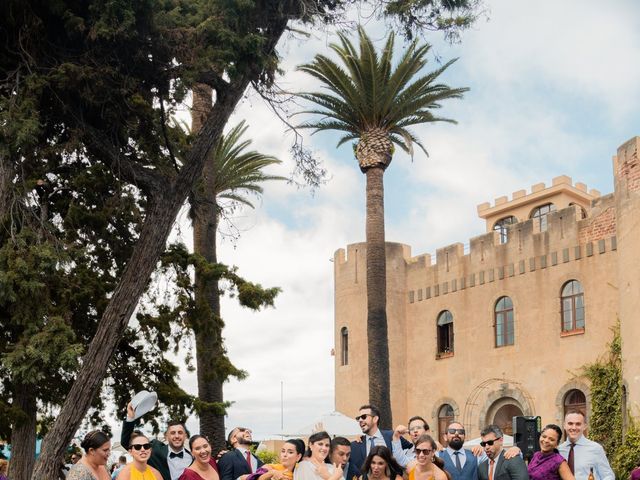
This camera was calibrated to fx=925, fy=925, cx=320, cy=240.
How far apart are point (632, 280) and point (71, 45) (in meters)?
15.3

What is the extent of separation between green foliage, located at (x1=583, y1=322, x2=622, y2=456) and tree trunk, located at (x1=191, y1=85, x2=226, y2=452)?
12253 millimetres

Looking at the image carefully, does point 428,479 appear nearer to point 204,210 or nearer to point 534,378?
point 204,210

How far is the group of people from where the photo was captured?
25.8 ft

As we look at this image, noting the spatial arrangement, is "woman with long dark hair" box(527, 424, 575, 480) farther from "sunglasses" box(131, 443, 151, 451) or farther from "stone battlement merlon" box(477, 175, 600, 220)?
"stone battlement merlon" box(477, 175, 600, 220)

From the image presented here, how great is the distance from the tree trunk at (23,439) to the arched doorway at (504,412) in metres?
18.2

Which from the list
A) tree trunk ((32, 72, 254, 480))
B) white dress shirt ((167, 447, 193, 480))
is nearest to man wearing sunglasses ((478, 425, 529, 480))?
white dress shirt ((167, 447, 193, 480))

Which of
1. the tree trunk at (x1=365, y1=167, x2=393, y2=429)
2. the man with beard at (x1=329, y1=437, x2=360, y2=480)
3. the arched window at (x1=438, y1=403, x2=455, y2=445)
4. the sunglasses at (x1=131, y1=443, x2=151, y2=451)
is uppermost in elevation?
the tree trunk at (x1=365, y1=167, x2=393, y2=429)

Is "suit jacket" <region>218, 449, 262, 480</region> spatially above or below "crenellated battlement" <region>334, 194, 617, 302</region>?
below

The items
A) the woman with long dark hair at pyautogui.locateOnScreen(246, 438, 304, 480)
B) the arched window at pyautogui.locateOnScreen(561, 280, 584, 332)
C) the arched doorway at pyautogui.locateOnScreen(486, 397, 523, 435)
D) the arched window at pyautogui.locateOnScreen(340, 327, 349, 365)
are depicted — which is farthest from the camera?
the arched window at pyautogui.locateOnScreen(340, 327, 349, 365)

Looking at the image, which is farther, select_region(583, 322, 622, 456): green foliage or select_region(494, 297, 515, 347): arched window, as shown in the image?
select_region(494, 297, 515, 347): arched window

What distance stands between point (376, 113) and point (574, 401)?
1073 centimetres

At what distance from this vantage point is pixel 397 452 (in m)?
10.2

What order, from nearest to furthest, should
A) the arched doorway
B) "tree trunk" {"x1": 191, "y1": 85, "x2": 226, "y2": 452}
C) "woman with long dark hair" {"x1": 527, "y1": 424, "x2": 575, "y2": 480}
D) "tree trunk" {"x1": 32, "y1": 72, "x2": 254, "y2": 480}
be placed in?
"woman with long dark hair" {"x1": 527, "y1": 424, "x2": 575, "y2": 480} → "tree trunk" {"x1": 32, "y1": 72, "x2": 254, "y2": 480} → "tree trunk" {"x1": 191, "y1": 85, "x2": 226, "y2": 452} → the arched doorway

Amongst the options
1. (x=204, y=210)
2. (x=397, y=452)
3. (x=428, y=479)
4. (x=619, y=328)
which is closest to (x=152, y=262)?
(x=204, y=210)
